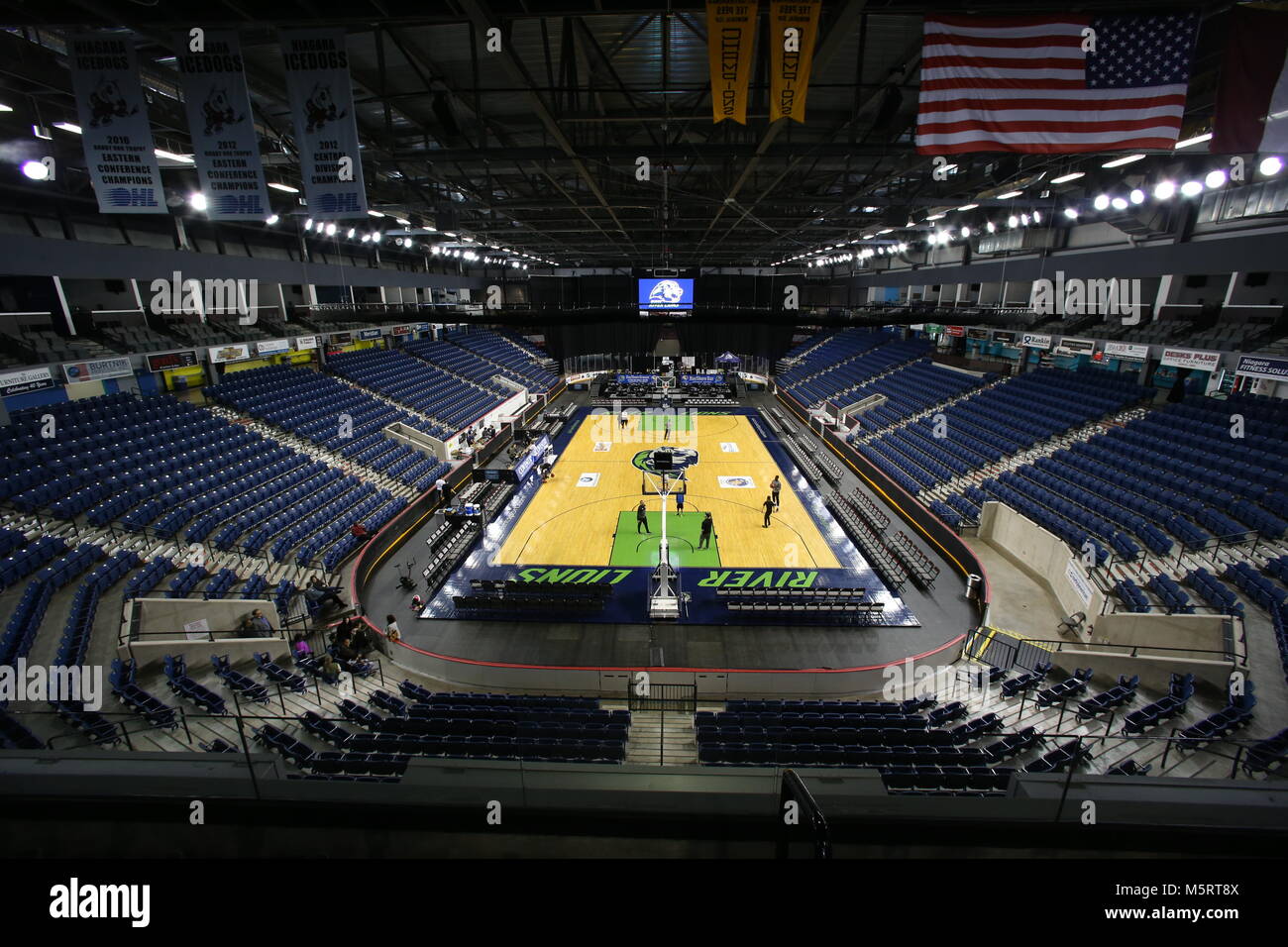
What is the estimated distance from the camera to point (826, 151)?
990 cm

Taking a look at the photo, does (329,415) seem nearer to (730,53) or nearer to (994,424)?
(730,53)

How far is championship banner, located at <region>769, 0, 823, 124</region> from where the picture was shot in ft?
18.1

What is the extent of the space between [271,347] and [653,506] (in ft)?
57.9

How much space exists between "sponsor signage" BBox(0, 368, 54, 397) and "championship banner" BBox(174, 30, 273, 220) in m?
11.4

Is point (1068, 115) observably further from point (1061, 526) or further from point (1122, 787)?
point (1061, 526)

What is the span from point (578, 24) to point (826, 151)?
4.92m

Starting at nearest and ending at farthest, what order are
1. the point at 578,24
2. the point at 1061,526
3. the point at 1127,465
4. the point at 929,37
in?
the point at 929,37
the point at 578,24
the point at 1061,526
the point at 1127,465

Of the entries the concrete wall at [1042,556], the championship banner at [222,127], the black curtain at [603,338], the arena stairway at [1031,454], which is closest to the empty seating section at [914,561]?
the concrete wall at [1042,556]

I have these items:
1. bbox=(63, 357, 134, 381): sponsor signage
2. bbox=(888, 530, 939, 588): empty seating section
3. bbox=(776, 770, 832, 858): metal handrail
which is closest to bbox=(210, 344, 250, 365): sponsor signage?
bbox=(63, 357, 134, 381): sponsor signage

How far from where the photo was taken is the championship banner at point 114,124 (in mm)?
6953

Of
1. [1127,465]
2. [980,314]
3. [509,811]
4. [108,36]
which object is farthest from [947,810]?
[980,314]

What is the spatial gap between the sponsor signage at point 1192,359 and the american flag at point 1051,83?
12503 mm
